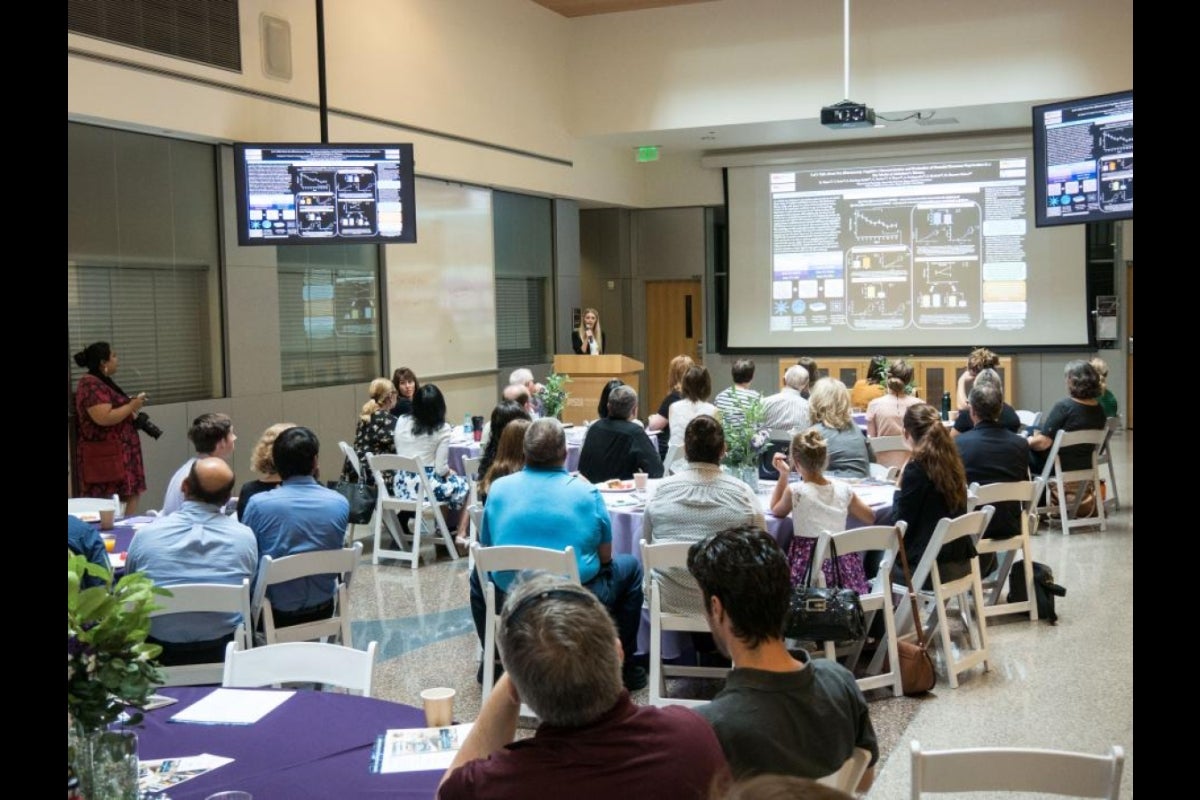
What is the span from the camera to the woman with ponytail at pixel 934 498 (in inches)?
233

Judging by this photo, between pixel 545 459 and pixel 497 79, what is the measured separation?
9.76 metres

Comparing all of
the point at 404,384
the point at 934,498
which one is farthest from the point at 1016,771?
the point at 404,384

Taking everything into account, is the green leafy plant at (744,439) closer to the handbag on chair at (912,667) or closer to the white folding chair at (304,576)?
the handbag on chair at (912,667)

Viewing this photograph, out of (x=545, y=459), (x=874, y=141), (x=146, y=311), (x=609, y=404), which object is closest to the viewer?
(x=545, y=459)

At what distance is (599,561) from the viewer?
5.52 metres

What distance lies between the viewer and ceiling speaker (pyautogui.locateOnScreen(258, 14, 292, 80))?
417 inches

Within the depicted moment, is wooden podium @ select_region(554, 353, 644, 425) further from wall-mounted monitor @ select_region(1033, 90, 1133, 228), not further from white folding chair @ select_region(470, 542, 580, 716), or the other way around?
white folding chair @ select_region(470, 542, 580, 716)

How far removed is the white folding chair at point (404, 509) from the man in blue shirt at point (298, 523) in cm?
300

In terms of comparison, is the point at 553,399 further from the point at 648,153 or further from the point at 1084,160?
the point at 648,153

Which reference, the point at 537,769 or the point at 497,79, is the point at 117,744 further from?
the point at 497,79

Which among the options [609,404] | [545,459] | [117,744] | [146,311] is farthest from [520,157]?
[117,744]

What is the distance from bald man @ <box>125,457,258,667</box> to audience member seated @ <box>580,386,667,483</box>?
3.17 meters

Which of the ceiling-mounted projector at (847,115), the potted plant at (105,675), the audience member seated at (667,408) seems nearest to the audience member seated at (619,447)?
the audience member seated at (667,408)
